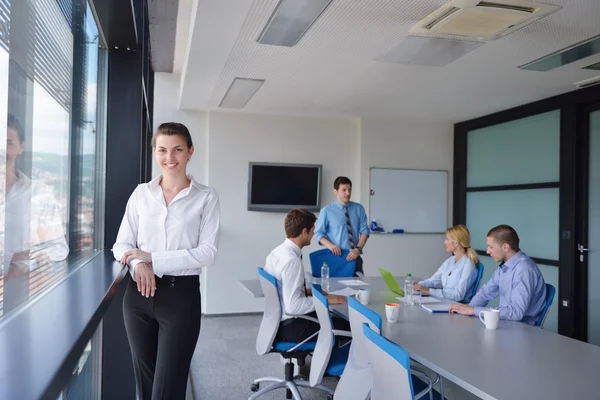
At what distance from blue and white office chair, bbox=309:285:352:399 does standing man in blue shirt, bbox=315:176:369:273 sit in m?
2.23

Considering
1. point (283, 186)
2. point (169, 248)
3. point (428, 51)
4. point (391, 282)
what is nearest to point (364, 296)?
point (391, 282)

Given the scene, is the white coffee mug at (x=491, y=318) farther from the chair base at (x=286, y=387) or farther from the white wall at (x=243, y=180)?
the white wall at (x=243, y=180)

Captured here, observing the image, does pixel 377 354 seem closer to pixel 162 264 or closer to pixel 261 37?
pixel 162 264

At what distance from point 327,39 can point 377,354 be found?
2.71 metres

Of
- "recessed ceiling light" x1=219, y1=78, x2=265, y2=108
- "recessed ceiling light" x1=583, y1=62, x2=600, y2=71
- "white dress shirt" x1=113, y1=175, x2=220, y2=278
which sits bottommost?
"white dress shirt" x1=113, y1=175, x2=220, y2=278

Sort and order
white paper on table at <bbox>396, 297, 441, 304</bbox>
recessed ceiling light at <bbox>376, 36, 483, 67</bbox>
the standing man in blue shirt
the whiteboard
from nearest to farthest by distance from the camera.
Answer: white paper on table at <bbox>396, 297, 441, 304</bbox>
recessed ceiling light at <bbox>376, 36, 483, 67</bbox>
the standing man in blue shirt
the whiteboard

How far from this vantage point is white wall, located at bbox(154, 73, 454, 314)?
6820 mm

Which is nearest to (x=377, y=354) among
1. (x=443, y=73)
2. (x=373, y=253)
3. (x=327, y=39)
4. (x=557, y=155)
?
(x=327, y=39)

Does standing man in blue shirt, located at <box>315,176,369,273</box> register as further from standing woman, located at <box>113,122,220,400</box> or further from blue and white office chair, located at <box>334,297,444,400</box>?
standing woman, located at <box>113,122,220,400</box>

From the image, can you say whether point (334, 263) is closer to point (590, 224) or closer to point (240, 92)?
point (240, 92)

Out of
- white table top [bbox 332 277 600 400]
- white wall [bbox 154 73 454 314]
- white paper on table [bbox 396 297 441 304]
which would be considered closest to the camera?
white table top [bbox 332 277 600 400]

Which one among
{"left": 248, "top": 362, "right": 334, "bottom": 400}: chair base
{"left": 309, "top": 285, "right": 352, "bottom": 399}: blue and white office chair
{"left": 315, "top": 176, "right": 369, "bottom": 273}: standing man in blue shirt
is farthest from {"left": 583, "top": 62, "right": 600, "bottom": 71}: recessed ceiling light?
{"left": 248, "top": 362, "right": 334, "bottom": 400}: chair base

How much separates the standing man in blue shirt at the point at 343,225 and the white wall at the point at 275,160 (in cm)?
169

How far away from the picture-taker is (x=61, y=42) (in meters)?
1.77
